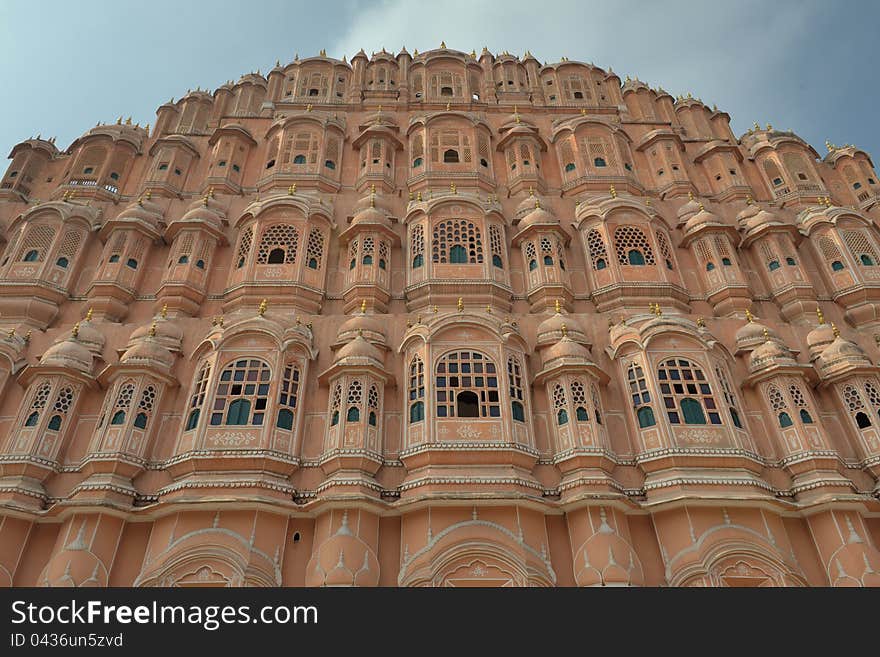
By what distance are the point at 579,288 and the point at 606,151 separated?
24.2ft

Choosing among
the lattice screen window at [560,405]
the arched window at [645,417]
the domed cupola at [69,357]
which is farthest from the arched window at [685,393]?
the domed cupola at [69,357]

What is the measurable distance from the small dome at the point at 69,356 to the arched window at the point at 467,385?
8622mm

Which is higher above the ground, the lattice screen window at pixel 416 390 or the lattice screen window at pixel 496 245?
the lattice screen window at pixel 496 245

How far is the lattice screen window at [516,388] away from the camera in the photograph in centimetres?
1517

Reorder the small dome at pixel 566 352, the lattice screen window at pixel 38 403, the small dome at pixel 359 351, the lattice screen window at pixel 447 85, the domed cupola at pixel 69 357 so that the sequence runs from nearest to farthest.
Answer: the lattice screen window at pixel 38 403, the domed cupola at pixel 69 357, the small dome at pixel 359 351, the small dome at pixel 566 352, the lattice screen window at pixel 447 85

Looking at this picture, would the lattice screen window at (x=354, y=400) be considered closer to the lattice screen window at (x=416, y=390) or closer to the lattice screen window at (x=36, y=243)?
the lattice screen window at (x=416, y=390)

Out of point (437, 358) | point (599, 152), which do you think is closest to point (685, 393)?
point (437, 358)

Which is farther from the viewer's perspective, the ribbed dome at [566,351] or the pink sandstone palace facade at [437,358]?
the ribbed dome at [566,351]

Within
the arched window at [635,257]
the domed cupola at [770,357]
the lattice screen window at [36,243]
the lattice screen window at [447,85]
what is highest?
the lattice screen window at [447,85]

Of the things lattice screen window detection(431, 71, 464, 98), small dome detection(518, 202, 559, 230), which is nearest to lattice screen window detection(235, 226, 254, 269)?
small dome detection(518, 202, 559, 230)

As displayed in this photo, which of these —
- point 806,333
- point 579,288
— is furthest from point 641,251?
point 806,333

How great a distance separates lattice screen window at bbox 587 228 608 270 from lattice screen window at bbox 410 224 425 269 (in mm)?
5205

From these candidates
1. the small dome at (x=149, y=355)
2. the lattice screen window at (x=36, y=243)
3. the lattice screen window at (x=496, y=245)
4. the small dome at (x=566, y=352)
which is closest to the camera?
the small dome at (x=149, y=355)

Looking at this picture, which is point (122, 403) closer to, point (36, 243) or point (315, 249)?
point (315, 249)
